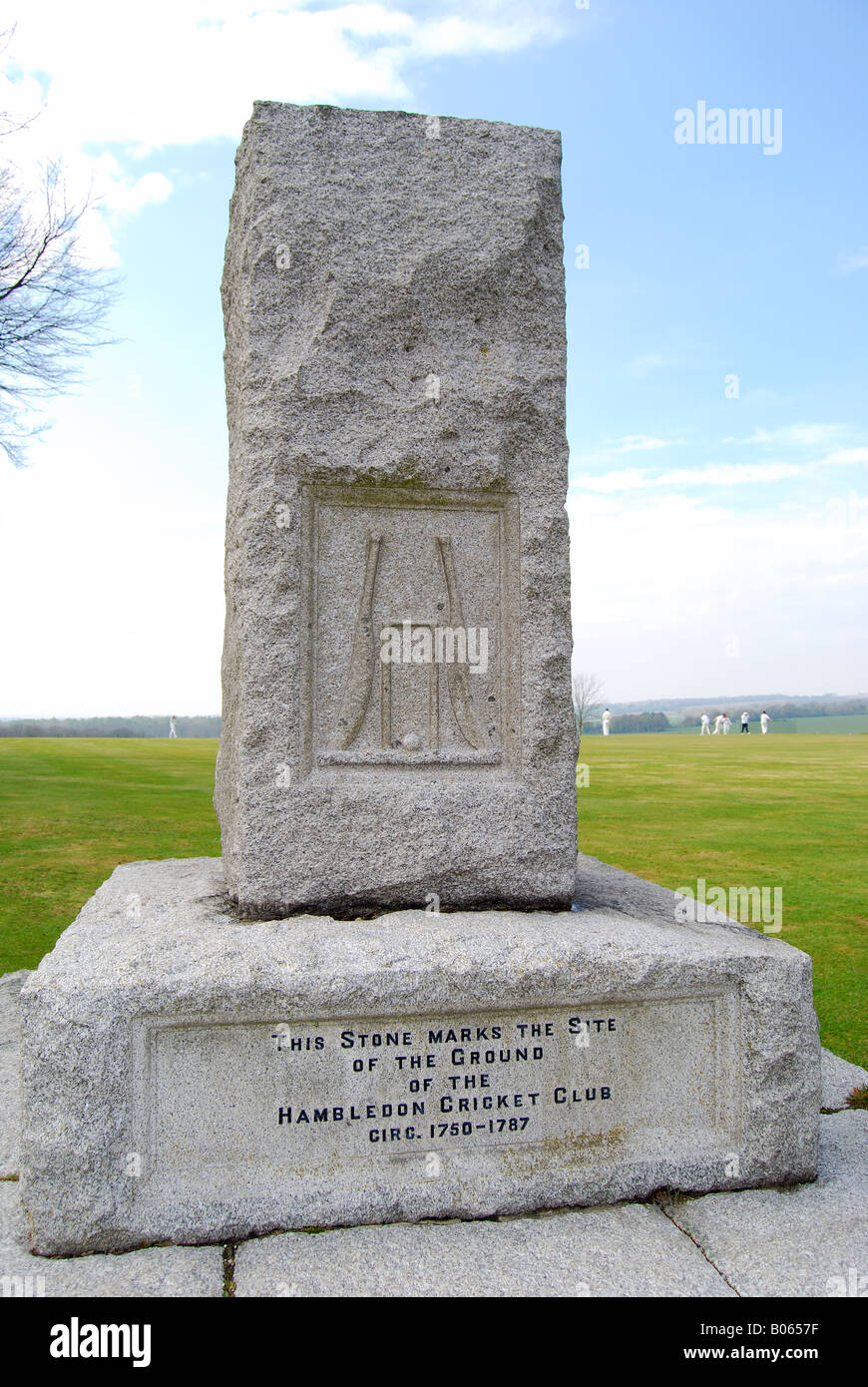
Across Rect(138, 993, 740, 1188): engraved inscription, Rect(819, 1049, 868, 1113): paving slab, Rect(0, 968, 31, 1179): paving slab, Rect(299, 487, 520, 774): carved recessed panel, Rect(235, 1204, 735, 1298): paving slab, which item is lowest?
Rect(819, 1049, 868, 1113): paving slab

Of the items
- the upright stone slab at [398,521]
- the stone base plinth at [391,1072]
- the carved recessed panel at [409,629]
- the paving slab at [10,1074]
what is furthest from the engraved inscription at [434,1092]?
the carved recessed panel at [409,629]

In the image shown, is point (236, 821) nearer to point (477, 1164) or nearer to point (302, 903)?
point (302, 903)

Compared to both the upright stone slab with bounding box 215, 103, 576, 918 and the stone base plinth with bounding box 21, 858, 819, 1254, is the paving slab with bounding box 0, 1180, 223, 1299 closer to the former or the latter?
the stone base plinth with bounding box 21, 858, 819, 1254

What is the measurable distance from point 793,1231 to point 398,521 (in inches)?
106

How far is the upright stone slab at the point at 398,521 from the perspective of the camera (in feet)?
11.2

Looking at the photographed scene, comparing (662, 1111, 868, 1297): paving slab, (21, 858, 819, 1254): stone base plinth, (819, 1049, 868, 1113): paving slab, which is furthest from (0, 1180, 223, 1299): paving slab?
(819, 1049, 868, 1113): paving slab

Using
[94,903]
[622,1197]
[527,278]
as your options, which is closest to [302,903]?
[94,903]

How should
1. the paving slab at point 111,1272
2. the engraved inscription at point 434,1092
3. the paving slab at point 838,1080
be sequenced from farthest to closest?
the paving slab at point 838,1080
the engraved inscription at point 434,1092
the paving slab at point 111,1272

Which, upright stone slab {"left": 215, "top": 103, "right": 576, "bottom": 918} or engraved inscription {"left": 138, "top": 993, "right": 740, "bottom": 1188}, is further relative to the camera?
upright stone slab {"left": 215, "top": 103, "right": 576, "bottom": 918}

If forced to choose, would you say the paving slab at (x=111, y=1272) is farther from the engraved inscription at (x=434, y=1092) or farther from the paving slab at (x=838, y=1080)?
the paving slab at (x=838, y=1080)

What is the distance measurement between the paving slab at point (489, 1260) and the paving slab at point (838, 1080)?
1246 mm

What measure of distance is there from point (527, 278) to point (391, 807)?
208 cm

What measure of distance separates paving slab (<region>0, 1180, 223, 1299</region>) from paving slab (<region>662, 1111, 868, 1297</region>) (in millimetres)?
1429

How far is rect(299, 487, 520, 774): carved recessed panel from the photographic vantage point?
11.6 feet
